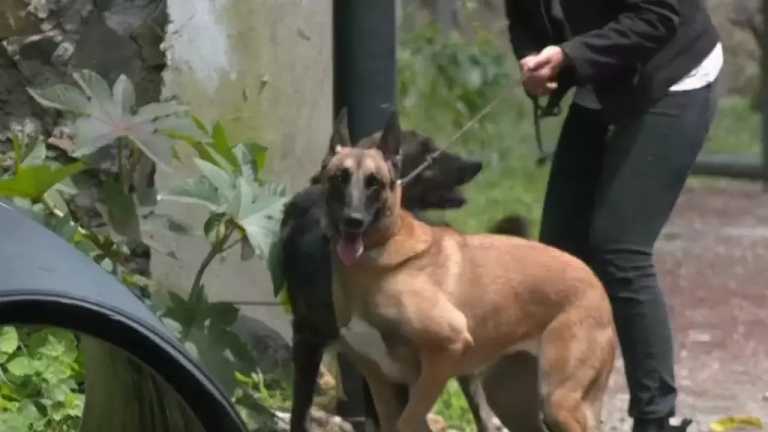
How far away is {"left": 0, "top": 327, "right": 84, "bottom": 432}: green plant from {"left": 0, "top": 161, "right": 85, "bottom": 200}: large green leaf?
44cm

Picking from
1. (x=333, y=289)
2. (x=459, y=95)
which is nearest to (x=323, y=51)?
(x=333, y=289)

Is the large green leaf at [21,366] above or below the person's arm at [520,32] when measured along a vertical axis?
below

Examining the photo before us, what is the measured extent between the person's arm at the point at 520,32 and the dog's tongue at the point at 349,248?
88cm

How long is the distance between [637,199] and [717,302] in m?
3.94

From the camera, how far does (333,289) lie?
4930 mm

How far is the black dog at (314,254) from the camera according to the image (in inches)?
201

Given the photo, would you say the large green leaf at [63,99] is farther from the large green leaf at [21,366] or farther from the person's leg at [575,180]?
the person's leg at [575,180]

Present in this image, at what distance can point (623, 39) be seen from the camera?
15.9 ft

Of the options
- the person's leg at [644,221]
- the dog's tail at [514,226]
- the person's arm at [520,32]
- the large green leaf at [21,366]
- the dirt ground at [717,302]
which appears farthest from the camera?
the dirt ground at [717,302]

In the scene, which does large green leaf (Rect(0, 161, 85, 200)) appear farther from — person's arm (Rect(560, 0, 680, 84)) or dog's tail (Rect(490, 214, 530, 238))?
person's arm (Rect(560, 0, 680, 84))

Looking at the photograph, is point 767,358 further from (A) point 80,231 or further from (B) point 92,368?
(B) point 92,368

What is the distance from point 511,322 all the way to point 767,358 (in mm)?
2901

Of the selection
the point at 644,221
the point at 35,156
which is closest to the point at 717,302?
the point at 644,221

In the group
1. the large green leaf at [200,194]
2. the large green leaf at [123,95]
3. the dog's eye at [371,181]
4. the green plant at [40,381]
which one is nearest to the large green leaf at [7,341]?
the green plant at [40,381]
